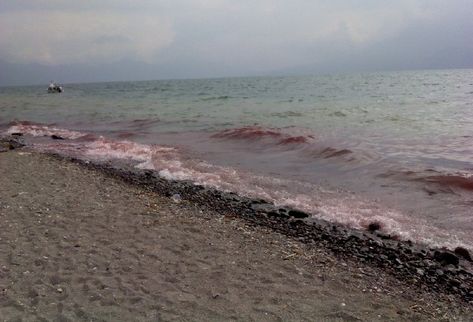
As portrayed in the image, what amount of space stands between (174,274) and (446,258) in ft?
14.8

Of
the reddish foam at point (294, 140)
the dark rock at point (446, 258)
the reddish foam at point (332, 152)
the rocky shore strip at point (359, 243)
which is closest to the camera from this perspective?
the rocky shore strip at point (359, 243)

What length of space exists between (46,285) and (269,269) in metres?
3.04

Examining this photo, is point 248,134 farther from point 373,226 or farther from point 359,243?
point 359,243

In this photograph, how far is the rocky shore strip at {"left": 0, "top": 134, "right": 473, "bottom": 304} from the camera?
21.0 ft

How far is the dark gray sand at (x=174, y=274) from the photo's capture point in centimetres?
510

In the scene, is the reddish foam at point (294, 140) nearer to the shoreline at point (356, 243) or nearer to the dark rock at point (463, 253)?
the shoreline at point (356, 243)

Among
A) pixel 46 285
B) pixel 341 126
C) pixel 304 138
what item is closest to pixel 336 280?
pixel 46 285

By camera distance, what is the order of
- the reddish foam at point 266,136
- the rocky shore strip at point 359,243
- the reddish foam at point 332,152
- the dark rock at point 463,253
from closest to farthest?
the rocky shore strip at point 359,243
the dark rock at point 463,253
the reddish foam at point 332,152
the reddish foam at point 266,136

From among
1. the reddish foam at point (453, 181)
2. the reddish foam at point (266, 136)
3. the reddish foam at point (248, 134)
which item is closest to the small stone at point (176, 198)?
the reddish foam at point (453, 181)

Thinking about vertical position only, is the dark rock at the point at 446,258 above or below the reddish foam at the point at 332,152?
below

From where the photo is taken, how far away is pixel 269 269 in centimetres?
618

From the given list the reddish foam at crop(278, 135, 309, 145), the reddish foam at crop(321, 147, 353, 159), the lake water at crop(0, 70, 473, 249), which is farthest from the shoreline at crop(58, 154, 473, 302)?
the reddish foam at crop(278, 135, 309, 145)

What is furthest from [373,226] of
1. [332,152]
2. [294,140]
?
[294,140]

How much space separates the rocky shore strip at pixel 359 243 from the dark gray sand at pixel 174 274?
14.0 inches
